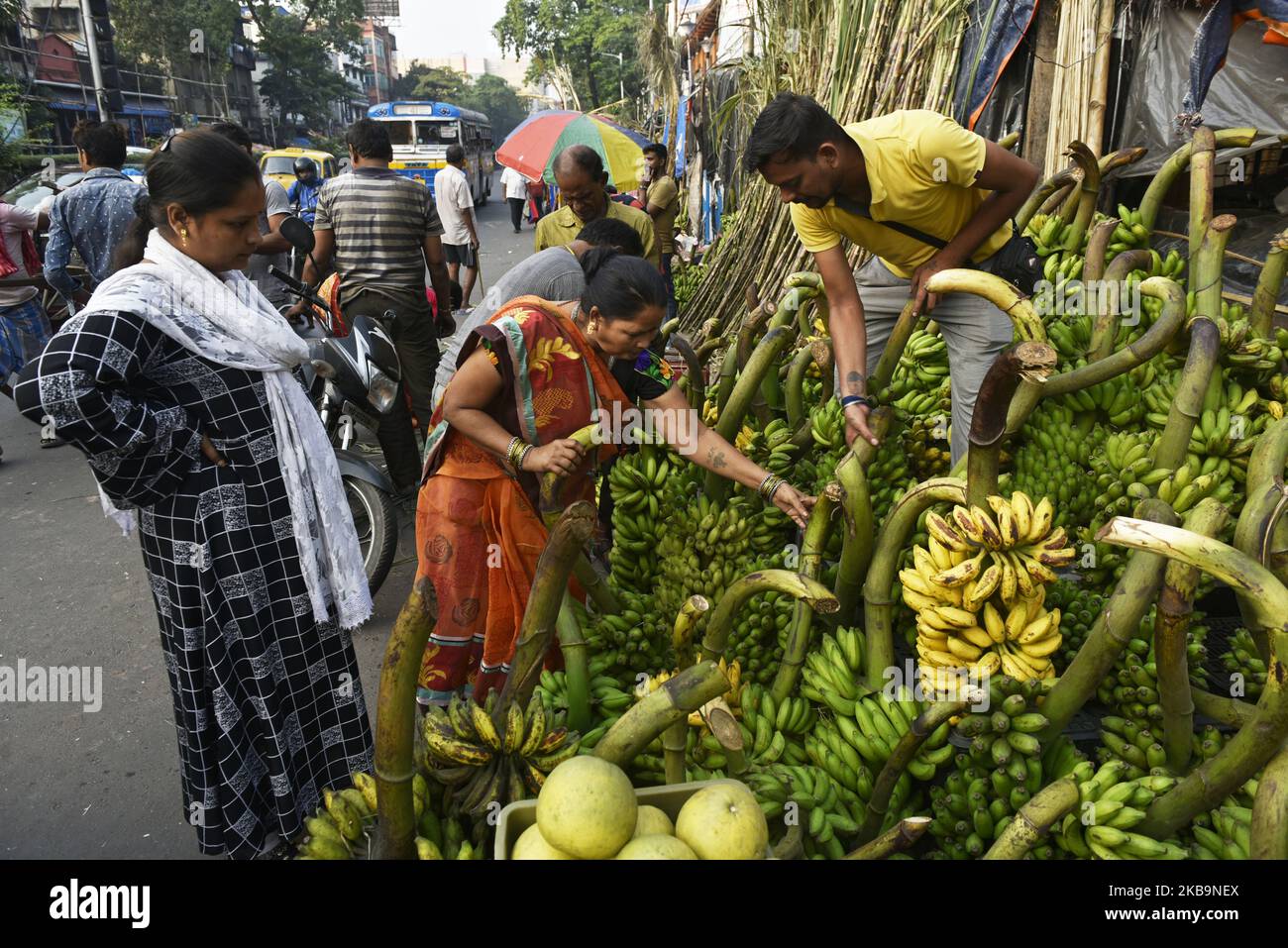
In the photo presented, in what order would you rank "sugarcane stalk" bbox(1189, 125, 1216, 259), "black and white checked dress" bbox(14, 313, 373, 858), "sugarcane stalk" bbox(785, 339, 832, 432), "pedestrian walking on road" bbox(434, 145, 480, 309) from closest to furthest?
"black and white checked dress" bbox(14, 313, 373, 858), "sugarcane stalk" bbox(785, 339, 832, 432), "sugarcane stalk" bbox(1189, 125, 1216, 259), "pedestrian walking on road" bbox(434, 145, 480, 309)

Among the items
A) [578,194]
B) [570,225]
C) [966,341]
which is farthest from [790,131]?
[570,225]

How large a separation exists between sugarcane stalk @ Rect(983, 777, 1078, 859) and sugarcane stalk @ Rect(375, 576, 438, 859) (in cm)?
82

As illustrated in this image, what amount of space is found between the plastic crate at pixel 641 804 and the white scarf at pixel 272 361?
4.46ft

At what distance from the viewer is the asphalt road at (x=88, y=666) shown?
2.79m

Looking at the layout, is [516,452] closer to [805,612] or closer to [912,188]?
[805,612]

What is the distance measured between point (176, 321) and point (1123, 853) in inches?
86.6

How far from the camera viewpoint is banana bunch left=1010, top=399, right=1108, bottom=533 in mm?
2246

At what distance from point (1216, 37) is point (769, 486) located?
11.4 feet

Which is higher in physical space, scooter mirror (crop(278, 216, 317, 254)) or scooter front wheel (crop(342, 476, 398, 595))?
scooter mirror (crop(278, 216, 317, 254))

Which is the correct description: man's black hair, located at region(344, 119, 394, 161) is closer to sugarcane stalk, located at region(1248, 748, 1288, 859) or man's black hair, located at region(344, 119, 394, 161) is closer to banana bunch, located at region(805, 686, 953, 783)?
banana bunch, located at region(805, 686, 953, 783)

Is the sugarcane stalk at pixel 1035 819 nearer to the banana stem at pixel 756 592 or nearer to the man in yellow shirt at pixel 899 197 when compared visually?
the banana stem at pixel 756 592

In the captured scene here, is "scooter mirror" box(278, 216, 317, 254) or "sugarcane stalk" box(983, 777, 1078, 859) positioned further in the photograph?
"scooter mirror" box(278, 216, 317, 254)

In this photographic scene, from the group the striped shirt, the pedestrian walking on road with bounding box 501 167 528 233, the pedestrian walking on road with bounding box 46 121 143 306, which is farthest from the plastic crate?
the pedestrian walking on road with bounding box 501 167 528 233
